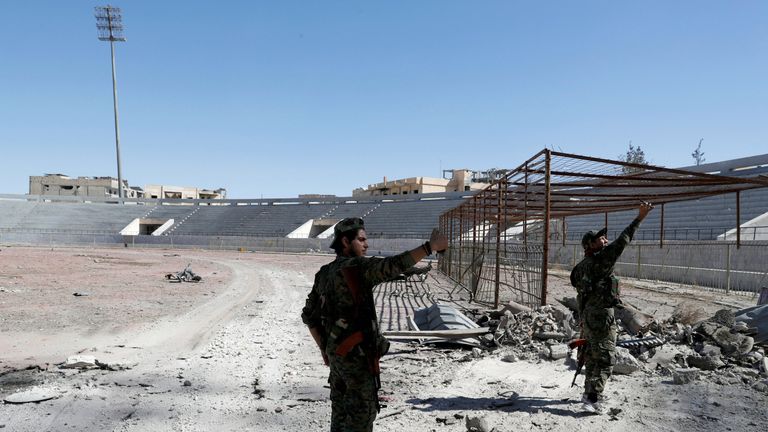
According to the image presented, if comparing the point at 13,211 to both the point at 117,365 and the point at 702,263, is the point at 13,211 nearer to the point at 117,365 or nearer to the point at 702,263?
the point at 117,365

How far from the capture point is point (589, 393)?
178 inches

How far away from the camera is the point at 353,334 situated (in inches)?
116

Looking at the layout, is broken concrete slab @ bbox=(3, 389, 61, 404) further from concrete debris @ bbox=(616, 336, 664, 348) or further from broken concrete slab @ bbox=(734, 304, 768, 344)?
broken concrete slab @ bbox=(734, 304, 768, 344)

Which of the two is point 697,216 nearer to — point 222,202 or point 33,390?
point 33,390

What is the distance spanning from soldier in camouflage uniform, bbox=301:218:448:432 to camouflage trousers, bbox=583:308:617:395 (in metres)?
2.46

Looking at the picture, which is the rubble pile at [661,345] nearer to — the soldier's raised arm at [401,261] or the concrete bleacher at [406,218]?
the soldier's raised arm at [401,261]

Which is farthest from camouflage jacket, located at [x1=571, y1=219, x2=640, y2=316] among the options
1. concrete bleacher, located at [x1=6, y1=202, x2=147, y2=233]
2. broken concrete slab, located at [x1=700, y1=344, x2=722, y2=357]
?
concrete bleacher, located at [x1=6, y1=202, x2=147, y2=233]

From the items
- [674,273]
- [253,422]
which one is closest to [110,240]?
[674,273]

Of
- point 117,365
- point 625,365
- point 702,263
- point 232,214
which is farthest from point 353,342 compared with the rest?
point 232,214

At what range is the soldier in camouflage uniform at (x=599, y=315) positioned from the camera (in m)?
4.52

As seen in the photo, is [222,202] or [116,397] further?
[222,202]

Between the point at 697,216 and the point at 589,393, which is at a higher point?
the point at 697,216

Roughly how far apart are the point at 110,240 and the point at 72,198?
18.8 metres

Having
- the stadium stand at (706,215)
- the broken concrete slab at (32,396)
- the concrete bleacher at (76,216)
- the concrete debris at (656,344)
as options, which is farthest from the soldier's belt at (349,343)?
the concrete bleacher at (76,216)
